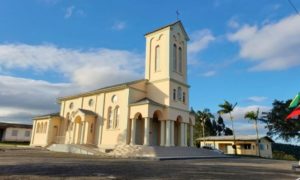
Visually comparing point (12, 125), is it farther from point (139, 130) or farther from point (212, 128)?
point (212, 128)

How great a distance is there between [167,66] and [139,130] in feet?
26.5

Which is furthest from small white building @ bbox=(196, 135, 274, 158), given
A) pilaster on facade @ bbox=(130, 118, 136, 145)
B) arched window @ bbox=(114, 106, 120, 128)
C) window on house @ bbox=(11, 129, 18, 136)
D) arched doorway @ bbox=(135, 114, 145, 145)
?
window on house @ bbox=(11, 129, 18, 136)

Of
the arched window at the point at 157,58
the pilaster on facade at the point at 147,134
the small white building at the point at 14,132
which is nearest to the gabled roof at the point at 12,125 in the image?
the small white building at the point at 14,132

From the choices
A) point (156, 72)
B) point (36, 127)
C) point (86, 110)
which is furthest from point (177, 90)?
point (36, 127)

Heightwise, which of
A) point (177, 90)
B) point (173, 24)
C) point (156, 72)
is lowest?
point (177, 90)

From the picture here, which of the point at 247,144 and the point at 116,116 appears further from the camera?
the point at 247,144

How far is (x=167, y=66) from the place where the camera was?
94.8 ft

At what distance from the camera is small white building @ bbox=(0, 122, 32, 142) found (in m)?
51.7

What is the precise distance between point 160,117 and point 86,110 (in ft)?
32.2

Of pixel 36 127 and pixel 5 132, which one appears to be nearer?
pixel 36 127

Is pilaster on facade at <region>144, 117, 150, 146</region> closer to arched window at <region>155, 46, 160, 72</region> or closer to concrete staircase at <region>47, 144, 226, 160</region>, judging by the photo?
concrete staircase at <region>47, 144, 226, 160</region>

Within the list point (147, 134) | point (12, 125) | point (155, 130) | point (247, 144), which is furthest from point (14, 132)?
point (247, 144)

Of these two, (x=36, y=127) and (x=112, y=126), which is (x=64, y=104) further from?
(x=112, y=126)

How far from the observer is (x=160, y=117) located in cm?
2762
